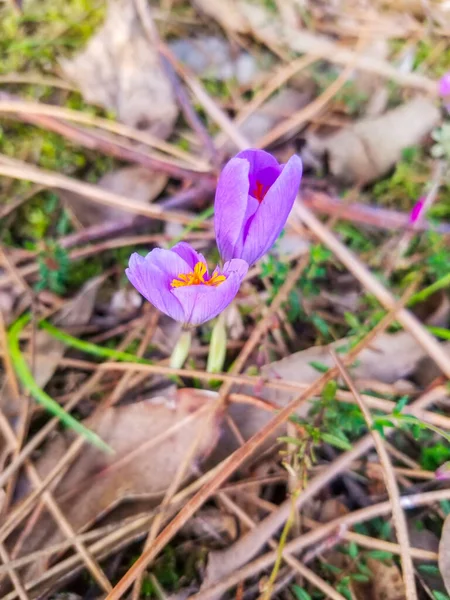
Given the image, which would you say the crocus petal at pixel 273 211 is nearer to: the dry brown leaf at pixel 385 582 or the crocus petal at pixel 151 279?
the crocus petal at pixel 151 279

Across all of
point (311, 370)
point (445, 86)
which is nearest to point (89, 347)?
point (311, 370)

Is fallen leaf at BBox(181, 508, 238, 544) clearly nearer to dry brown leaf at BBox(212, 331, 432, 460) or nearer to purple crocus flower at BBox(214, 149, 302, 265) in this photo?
dry brown leaf at BBox(212, 331, 432, 460)

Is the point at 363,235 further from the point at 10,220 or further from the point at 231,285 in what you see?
the point at 10,220

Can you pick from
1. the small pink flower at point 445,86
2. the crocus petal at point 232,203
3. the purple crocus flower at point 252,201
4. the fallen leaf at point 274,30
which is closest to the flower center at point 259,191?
the purple crocus flower at point 252,201

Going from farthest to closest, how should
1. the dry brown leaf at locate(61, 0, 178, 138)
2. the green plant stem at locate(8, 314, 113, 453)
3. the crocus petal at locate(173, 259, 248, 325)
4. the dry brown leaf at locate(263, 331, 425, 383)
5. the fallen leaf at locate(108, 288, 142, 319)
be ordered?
1. the dry brown leaf at locate(61, 0, 178, 138)
2. the fallen leaf at locate(108, 288, 142, 319)
3. the dry brown leaf at locate(263, 331, 425, 383)
4. the green plant stem at locate(8, 314, 113, 453)
5. the crocus petal at locate(173, 259, 248, 325)

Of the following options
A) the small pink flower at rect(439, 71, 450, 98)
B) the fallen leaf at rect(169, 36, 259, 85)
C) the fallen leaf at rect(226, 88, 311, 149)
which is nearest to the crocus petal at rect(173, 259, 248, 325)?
the fallen leaf at rect(226, 88, 311, 149)

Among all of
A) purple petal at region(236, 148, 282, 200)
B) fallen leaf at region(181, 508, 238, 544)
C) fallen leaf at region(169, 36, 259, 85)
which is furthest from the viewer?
fallen leaf at region(169, 36, 259, 85)
